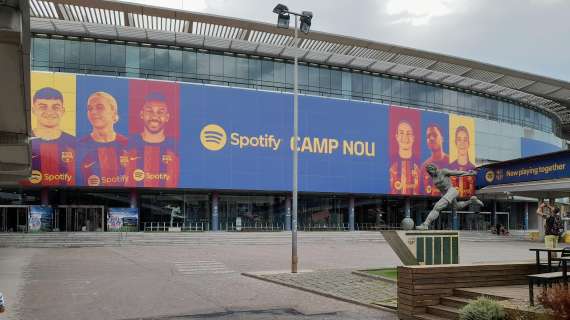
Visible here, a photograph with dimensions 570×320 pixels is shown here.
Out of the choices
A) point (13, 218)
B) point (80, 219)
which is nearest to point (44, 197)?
point (13, 218)

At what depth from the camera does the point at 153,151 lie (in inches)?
1897

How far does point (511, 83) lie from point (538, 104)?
1045 centimetres

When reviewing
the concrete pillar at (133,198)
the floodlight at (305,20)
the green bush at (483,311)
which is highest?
the floodlight at (305,20)

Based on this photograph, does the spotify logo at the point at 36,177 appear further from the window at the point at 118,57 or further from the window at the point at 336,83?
the window at the point at 336,83

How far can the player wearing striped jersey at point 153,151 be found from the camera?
157ft

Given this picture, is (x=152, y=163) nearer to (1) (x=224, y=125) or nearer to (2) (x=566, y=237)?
(1) (x=224, y=125)

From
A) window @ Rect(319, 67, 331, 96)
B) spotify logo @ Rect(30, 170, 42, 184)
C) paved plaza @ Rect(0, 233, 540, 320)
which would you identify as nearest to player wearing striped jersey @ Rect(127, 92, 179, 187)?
spotify logo @ Rect(30, 170, 42, 184)

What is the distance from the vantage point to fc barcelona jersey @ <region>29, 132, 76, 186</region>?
45.4 metres

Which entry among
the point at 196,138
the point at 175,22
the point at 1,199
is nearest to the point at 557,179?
the point at 196,138

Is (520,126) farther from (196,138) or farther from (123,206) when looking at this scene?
(123,206)

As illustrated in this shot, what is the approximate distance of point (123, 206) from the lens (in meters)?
51.0

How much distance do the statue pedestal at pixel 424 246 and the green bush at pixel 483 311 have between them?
21.0ft

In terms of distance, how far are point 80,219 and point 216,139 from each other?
1283cm

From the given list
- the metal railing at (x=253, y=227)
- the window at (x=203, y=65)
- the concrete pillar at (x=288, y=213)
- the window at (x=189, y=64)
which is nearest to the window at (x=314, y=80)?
the window at (x=203, y=65)
